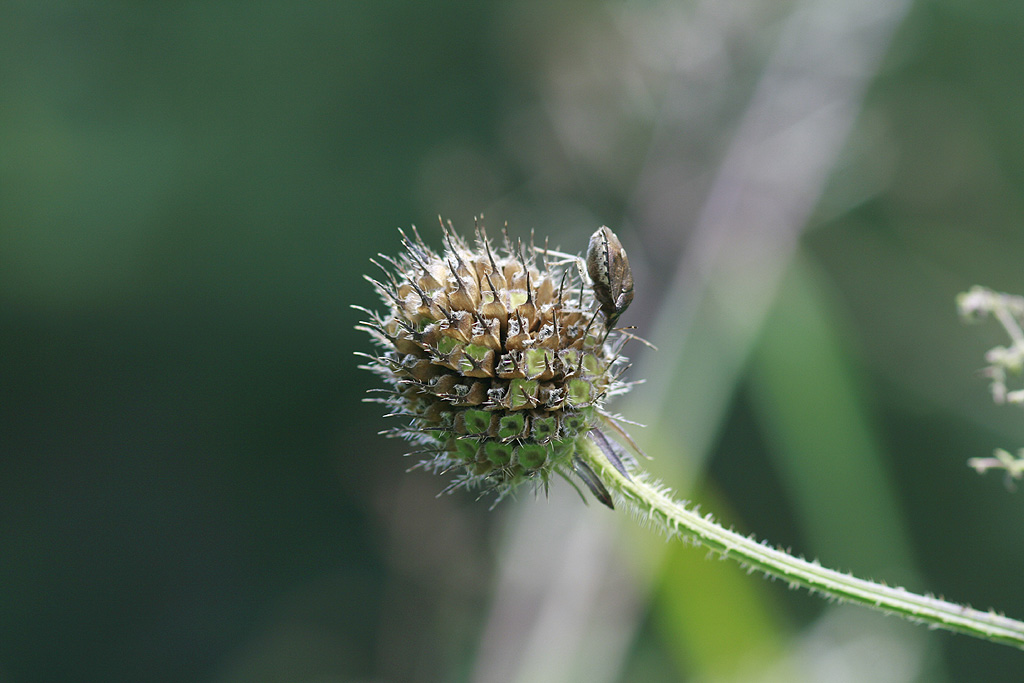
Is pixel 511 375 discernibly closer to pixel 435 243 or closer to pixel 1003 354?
pixel 1003 354

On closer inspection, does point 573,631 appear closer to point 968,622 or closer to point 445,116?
point 968,622

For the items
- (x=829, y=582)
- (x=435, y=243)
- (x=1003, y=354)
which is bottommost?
(x=829, y=582)

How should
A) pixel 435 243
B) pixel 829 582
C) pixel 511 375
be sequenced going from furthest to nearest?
1. pixel 435 243
2. pixel 511 375
3. pixel 829 582

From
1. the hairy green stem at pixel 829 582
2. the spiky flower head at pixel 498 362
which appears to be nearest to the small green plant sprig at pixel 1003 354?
the hairy green stem at pixel 829 582

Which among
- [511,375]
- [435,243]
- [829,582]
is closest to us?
[829,582]

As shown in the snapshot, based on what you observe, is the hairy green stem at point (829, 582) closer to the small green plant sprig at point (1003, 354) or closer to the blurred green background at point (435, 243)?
the small green plant sprig at point (1003, 354)

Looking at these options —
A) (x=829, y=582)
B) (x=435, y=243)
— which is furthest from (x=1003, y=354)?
(x=435, y=243)

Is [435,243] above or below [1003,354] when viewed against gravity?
above

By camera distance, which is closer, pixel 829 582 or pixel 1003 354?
pixel 829 582
